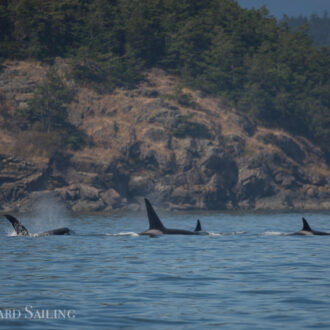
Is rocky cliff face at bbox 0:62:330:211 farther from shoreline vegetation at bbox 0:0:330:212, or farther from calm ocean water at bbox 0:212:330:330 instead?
calm ocean water at bbox 0:212:330:330

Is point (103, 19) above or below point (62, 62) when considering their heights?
above

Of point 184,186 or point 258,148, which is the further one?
point 258,148

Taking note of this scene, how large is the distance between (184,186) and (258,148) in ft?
50.3

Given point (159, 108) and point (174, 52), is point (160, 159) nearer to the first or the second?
point (159, 108)

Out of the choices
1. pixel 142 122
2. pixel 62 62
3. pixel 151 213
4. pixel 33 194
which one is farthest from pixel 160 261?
pixel 62 62

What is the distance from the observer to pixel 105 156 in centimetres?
8869

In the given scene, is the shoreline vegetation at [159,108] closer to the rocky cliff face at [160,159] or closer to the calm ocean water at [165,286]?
the rocky cliff face at [160,159]

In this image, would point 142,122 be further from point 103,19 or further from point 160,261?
point 160,261

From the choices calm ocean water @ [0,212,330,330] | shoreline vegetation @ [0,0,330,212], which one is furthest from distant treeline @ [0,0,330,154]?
calm ocean water @ [0,212,330,330]

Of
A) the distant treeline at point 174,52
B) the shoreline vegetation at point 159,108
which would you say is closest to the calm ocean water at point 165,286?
the shoreline vegetation at point 159,108

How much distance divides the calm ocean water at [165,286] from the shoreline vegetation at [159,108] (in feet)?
186

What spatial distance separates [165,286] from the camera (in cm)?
1552

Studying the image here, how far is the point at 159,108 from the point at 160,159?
10620mm

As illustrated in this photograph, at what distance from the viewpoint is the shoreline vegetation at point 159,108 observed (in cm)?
8612
